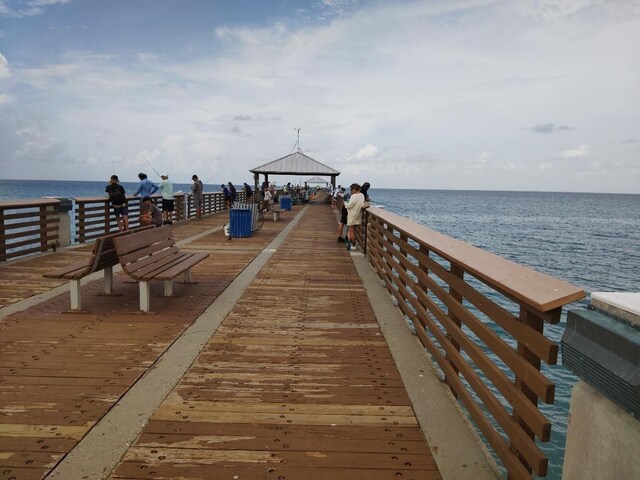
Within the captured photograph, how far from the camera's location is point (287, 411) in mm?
3402

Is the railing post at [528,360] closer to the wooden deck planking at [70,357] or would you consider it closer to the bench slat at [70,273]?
the wooden deck planking at [70,357]

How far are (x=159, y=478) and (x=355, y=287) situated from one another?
536cm

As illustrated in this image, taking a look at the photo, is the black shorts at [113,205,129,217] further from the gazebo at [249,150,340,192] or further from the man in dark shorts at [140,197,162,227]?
the gazebo at [249,150,340,192]

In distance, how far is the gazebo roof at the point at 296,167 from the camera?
32406mm

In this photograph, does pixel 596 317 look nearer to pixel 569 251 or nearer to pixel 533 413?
pixel 533 413

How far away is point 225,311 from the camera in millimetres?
6059

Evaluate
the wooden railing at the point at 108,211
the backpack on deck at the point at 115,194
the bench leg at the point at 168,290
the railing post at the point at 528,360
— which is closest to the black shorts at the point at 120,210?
the backpack on deck at the point at 115,194

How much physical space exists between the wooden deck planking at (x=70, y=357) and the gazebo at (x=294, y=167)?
24.9 metres

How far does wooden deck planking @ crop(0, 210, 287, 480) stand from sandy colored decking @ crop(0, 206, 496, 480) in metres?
0.01

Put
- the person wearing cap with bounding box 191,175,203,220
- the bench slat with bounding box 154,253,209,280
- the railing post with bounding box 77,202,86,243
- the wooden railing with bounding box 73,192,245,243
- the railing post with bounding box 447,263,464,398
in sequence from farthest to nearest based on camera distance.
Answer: the person wearing cap with bounding box 191,175,203,220
the wooden railing with bounding box 73,192,245,243
the railing post with bounding box 77,202,86,243
the bench slat with bounding box 154,253,209,280
the railing post with bounding box 447,263,464,398

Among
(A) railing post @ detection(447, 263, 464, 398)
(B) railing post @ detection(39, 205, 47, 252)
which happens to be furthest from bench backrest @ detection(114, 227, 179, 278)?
(B) railing post @ detection(39, 205, 47, 252)

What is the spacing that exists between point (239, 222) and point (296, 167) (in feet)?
61.7

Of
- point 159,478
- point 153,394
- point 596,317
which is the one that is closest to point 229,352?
point 153,394

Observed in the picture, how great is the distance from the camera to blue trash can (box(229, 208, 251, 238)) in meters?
14.4
